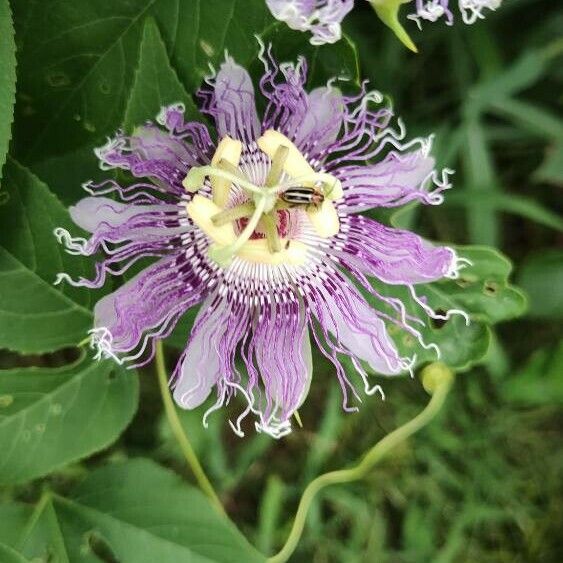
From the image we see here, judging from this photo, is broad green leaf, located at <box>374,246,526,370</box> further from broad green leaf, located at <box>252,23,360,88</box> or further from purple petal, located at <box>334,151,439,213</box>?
broad green leaf, located at <box>252,23,360,88</box>

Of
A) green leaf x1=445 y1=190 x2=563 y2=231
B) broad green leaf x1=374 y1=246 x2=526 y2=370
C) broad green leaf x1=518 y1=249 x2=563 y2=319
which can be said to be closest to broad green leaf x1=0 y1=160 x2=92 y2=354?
broad green leaf x1=374 y1=246 x2=526 y2=370

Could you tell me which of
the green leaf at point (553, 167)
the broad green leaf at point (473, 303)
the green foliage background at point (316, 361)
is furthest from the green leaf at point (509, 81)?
the broad green leaf at point (473, 303)

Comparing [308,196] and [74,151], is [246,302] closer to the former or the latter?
[308,196]

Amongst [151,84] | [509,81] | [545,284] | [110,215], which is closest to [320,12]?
[151,84]

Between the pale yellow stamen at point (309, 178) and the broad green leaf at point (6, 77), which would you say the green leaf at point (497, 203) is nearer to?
the pale yellow stamen at point (309, 178)

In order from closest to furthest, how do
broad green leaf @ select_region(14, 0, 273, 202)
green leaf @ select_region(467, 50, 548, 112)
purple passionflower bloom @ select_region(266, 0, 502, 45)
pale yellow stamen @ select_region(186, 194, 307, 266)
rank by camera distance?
purple passionflower bloom @ select_region(266, 0, 502, 45) → pale yellow stamen @ select_region(186, 194, 307, 266) → broad green leaf @ select_region(14, 0, 273, 202) → green leaf @ select_region(467, 50, 548, 112)

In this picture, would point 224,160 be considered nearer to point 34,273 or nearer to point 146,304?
point 146,304
